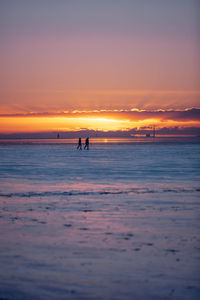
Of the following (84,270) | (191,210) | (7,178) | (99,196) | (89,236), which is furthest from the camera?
(7,178)

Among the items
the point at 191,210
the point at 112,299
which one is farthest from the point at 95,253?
the point at 191,210

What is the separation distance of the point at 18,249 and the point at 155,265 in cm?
251

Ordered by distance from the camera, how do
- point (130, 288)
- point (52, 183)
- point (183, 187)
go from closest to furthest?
point (130, 288)
point (183, 187)
point (52, 183)

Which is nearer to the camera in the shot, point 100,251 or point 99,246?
point 100,251

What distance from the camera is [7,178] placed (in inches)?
792

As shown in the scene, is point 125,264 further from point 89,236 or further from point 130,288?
point 89,236

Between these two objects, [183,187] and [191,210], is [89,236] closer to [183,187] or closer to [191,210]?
[191,210]

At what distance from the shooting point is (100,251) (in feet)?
23.4

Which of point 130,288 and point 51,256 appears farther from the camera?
point 51,256

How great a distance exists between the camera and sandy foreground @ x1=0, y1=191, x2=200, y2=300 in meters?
5.47

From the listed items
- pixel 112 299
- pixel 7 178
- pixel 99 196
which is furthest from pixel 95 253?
pixel 7 178

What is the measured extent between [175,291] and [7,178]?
51.7ft

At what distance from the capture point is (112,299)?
16.9 feet

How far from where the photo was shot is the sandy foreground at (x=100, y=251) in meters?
5.47
